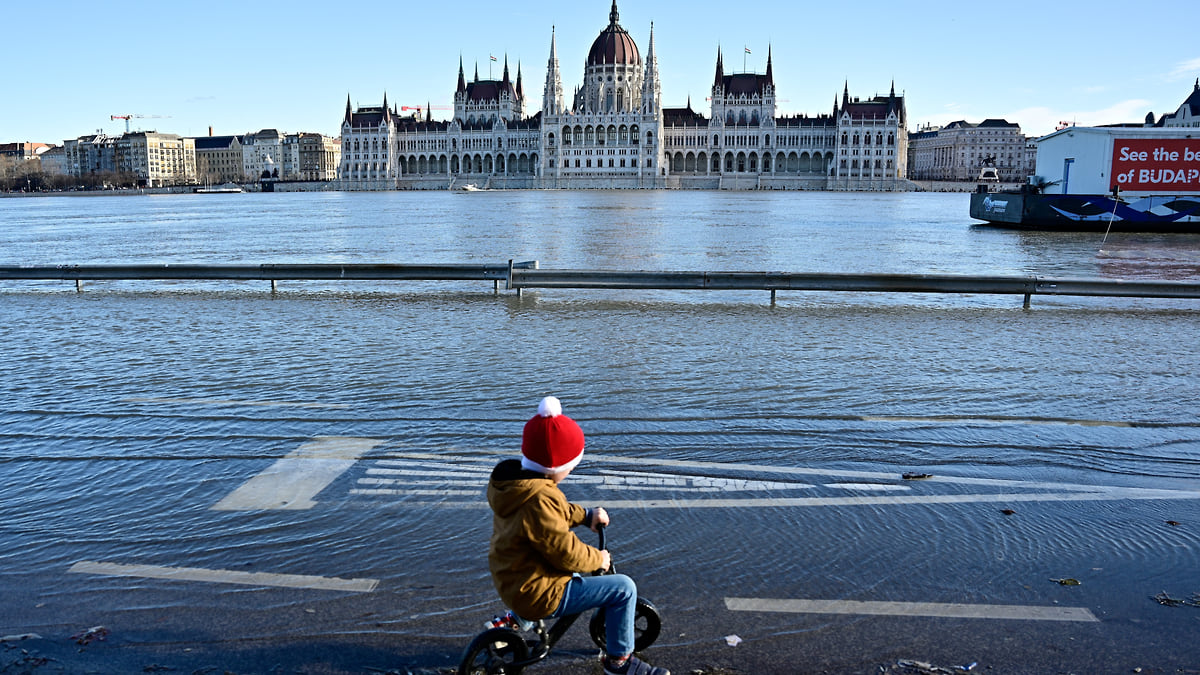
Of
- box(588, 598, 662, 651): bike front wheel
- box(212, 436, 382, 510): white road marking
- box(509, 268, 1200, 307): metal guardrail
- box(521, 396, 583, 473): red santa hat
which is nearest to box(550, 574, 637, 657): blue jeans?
box(588, 598, 662, 651): bike front wheel

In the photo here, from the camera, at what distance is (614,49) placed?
17525cm

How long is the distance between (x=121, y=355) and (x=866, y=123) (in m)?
171

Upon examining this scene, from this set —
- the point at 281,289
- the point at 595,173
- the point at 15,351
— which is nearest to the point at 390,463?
the point at 15,351

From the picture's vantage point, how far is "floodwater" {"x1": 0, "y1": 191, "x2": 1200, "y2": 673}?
183 inches

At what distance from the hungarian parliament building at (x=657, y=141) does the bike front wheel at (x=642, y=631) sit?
163841mm

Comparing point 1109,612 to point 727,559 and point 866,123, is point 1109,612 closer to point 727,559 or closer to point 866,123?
point 727,559

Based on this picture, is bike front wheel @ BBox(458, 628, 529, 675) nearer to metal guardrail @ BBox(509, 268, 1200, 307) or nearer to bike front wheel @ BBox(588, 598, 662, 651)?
bike front wheel @ BBox(588, 598, 662, 651)

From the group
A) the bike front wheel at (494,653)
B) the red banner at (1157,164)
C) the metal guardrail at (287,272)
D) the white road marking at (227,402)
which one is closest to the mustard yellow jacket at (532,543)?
the bike front wheel at (494,653)

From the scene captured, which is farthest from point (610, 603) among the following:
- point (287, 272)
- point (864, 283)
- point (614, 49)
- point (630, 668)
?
point (614, 49)

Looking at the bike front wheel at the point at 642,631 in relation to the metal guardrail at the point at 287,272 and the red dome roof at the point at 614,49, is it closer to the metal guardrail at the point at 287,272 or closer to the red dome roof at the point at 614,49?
the metal guardrail at the point at 287,272

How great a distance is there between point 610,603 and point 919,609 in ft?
5.69

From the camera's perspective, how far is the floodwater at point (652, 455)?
4637 mm

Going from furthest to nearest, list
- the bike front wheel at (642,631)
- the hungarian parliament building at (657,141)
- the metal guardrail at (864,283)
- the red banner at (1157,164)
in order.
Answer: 1. the hungarian parliament building at (657,141)
2. the red banner at (1157,164)
3. the metal guardrail at (864,283)
4. the bike front wheel at (642,631)

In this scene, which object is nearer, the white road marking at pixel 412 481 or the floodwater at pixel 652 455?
the floodwater at pixel 652 455
